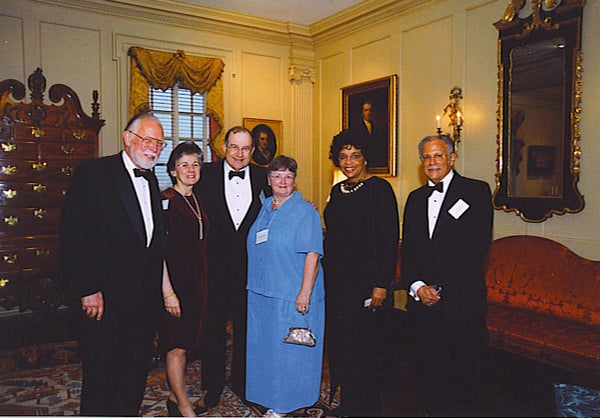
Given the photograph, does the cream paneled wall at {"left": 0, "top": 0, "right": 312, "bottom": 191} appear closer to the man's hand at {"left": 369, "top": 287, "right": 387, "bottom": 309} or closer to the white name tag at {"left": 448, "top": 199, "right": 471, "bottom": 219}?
the man's hand at {"left": 369, "top": 287, "right": 387, "bottom": 309}

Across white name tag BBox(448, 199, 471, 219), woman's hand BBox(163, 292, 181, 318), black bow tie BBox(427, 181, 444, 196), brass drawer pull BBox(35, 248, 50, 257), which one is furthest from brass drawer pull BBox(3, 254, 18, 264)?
white name tag BBox(448, 199, 471, 219)

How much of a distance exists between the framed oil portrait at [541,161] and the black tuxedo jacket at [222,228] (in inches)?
107

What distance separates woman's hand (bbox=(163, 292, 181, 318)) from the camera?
2957mm

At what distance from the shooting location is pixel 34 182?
5.53 m

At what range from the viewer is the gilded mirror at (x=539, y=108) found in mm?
4262

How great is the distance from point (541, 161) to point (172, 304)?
140 inches

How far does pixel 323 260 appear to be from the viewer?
3459 mm

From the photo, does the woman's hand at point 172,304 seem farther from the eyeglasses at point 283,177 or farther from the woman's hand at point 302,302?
the eyeglasses at point 283,177

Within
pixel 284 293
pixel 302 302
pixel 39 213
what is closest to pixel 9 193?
pixel 39 213

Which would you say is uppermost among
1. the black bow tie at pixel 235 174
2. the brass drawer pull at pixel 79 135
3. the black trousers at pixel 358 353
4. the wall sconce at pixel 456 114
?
the wall sconce at pixel 456 114

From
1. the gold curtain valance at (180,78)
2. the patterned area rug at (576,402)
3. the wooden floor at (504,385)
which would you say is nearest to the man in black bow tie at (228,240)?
the wooden floor at (504,385)

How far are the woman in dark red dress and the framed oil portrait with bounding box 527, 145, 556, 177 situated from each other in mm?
3167

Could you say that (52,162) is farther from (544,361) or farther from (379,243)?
(544,361)

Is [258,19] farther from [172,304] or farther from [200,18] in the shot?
[172,304]
